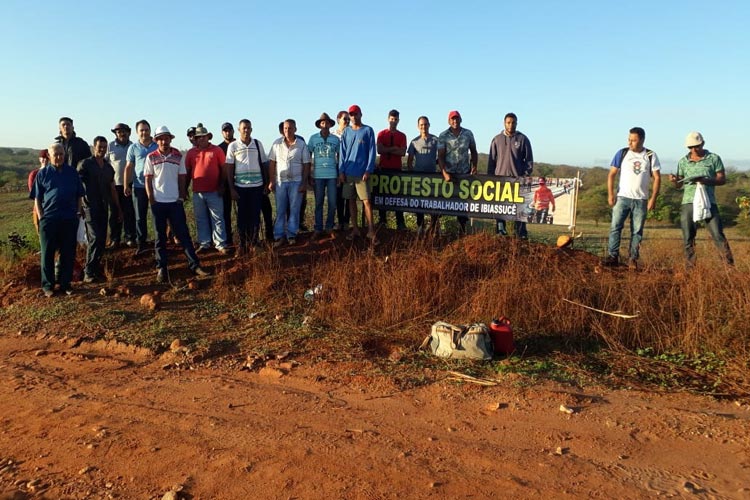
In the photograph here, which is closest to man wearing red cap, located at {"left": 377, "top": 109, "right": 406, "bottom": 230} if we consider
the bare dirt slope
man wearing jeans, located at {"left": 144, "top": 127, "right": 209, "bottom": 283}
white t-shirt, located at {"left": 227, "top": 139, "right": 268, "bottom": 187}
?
white t-shirt, located at {"left": 227, "top": 139, "right": 268, "bottom": 187}

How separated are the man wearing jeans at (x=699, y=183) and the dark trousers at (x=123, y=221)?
28.1ft

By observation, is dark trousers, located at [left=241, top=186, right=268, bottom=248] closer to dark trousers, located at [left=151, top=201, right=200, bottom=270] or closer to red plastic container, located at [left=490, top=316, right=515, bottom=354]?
dark trousers, located at [left=151, top=201, right=200, bottom=270]

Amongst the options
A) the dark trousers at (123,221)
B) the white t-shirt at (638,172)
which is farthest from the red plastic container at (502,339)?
the dark trousers at (123,221)

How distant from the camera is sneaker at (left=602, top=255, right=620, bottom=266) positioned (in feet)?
26.6

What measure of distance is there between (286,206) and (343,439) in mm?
5514

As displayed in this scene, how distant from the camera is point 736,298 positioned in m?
5.99

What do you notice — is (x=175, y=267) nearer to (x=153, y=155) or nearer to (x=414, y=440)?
(x=153, y=155)

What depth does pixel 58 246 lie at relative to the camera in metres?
7.87

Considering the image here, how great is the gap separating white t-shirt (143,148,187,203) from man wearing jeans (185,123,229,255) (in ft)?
1.86

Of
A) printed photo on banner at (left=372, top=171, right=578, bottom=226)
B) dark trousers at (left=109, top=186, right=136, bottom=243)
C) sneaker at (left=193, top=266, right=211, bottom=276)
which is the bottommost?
sneaker at (left=193, top=266, right=211, bottom=276)

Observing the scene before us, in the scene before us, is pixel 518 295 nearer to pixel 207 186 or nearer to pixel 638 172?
pixel 638 172

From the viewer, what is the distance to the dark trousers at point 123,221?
9469mm

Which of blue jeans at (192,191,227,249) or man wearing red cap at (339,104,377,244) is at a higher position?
man wearing red cap at (339,104,377,244)

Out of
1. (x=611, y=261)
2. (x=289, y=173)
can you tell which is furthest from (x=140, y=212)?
(x=611, y=261)
